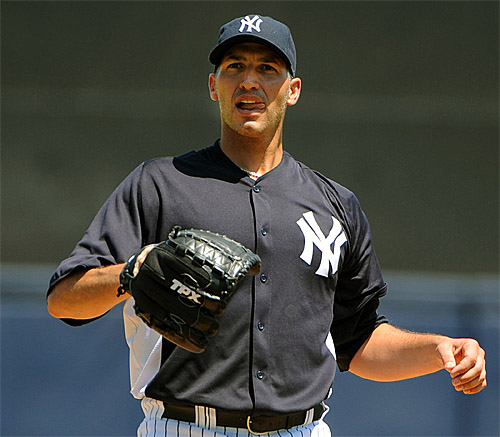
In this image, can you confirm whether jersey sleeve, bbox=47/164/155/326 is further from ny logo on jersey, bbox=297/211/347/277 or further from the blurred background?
the blurred background

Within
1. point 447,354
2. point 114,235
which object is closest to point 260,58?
point 114,235

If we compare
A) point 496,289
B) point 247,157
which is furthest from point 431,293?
point 247,157

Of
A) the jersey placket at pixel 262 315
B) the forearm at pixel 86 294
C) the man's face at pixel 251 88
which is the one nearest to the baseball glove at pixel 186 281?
the forearm at pixel 86 294

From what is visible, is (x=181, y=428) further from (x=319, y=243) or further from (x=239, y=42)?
(x=239, y=42)

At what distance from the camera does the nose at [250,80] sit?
2.36 m

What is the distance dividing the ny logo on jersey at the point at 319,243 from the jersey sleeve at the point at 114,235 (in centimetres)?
44

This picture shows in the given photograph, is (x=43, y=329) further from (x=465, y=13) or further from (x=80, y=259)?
(x=465, y=13)

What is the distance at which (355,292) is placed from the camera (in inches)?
102

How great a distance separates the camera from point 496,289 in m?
5.29

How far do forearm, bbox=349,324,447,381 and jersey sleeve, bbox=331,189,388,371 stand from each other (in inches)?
1.3

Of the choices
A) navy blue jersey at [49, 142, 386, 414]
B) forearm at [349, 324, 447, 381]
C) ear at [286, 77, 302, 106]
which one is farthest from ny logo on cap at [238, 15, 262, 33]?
forearm at [349, 324, 447, 381]

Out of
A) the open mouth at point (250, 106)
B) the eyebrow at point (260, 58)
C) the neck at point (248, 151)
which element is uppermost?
the eyebrow at point (260, 58)

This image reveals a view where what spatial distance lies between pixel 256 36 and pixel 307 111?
186 inches

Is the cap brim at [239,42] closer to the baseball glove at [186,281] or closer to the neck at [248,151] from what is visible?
the neck at [248,151]
